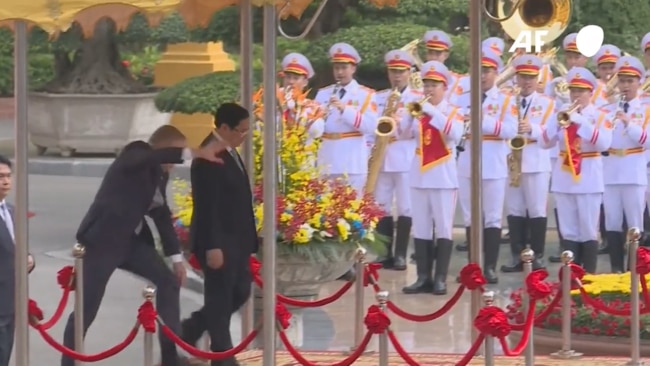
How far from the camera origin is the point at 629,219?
12211 mm

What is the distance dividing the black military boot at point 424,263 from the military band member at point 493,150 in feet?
1.30

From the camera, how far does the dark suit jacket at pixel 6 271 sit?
24.4ft

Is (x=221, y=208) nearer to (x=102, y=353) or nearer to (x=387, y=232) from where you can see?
(x=102, y=353)

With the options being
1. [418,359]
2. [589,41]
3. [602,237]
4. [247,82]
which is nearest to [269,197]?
[247,82]

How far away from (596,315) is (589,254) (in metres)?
3.49

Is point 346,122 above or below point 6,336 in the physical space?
above

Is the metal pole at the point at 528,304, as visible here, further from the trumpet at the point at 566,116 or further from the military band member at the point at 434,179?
the trumpet at the point at 566,116

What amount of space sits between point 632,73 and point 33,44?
41.5 feet

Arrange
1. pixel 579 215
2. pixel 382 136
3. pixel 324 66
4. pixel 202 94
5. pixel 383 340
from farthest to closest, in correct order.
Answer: pixel 202 94, pixel 324 66, pixel 382 136, pixel 579 215, pixel 383 340

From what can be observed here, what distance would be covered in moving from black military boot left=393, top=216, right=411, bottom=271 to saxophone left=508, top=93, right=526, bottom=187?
2.94ft

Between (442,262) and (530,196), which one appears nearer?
(442,262)

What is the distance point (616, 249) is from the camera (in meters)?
12.1

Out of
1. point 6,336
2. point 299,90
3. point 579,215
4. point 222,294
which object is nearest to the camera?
point 6,336

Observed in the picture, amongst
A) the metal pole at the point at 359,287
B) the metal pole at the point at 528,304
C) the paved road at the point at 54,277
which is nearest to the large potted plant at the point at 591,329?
the metal pole at the point at 528,304
